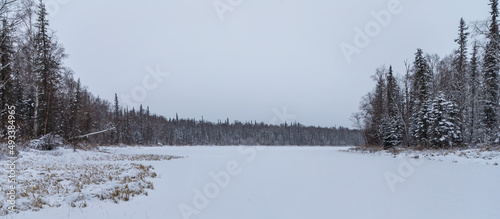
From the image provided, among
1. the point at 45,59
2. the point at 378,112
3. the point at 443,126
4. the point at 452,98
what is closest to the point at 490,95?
the point at 452,98

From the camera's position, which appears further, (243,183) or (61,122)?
(61,122)

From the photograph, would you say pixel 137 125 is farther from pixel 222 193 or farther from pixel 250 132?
pixel 222 193

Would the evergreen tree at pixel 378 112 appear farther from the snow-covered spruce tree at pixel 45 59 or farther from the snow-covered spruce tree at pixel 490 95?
the snow-covered spruce tree at pixel 45 59

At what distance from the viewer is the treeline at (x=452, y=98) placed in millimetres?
21094

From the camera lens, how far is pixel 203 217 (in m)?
4.64

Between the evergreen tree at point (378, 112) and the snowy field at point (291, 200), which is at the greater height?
the evergreen tree at point (378, 112)

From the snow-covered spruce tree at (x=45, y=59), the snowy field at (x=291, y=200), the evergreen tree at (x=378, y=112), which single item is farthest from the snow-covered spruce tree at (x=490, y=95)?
the snow-covered spruce tree at (x=45, y=59)

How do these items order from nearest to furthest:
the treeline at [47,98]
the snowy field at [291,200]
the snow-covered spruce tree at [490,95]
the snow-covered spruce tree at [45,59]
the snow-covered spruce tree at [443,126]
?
the snowy field at [291,200] → the treeline at [47,98] → the snow-covered spruce tree at [45,59] → the snow-covered spruce tree at [443,126] → the snow-covered spruce tree at [490,95]

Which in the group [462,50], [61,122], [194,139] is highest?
[462,50]

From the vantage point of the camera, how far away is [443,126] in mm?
20828

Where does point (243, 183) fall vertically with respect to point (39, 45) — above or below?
below

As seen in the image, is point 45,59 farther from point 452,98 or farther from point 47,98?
point 452,98

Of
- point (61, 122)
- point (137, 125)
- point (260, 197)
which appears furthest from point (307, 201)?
point (137, 125)

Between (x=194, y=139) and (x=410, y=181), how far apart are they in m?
98.0
